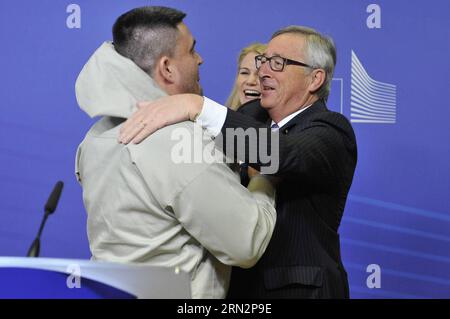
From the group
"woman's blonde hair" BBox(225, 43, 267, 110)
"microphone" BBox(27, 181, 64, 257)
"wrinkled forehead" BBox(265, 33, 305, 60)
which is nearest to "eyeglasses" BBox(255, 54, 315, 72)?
"wrinkled forehead" BBox(265, 33, 305, 60)

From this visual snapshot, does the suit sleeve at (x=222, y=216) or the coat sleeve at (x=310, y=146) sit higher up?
the coat sleeve at (x=310, y=146)

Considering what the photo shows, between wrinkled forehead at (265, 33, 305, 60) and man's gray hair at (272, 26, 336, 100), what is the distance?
0.03 feet

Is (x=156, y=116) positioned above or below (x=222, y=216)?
above

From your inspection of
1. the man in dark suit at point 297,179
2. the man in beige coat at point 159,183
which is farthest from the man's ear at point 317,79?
the man in beige coat at point 159,183

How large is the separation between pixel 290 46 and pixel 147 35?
466 mm

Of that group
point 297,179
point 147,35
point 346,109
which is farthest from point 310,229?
point 346,109

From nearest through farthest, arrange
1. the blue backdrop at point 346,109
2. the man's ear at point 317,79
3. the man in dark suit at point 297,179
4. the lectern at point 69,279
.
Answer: the lectern at point 69,279 → the man in dark suit at point 297,179 → the man's ear at point 317,79 → the blue backdrop at point 346,109

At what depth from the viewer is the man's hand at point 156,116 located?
1.63m

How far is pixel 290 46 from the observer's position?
2.08 metres

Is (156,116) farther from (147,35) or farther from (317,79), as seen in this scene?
(317,79)

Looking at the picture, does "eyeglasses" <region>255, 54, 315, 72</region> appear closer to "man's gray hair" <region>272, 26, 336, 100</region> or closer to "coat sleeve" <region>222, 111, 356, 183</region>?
"man's gray hair" <region>272, 26, 336, 100</region>

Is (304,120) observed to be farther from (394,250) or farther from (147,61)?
(394,250)

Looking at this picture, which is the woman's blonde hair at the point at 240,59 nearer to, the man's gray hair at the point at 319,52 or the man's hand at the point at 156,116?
the man's gray hair at the point at 319,52
